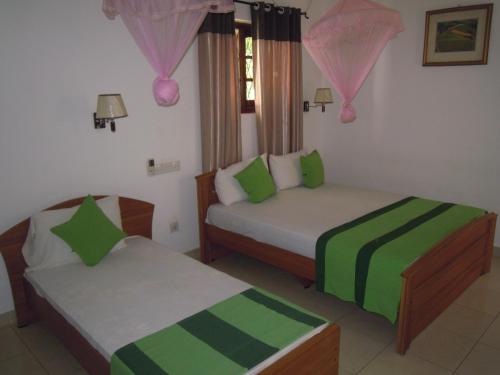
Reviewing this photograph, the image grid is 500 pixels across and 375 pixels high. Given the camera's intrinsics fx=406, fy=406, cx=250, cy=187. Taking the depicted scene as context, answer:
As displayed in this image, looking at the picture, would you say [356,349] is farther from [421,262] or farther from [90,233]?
[90,233]

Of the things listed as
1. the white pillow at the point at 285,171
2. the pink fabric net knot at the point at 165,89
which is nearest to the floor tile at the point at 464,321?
the white pillow at the point at 285,171

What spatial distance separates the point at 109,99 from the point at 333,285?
214 cm

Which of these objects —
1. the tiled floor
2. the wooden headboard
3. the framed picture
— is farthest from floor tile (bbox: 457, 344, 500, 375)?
the wooden headboard

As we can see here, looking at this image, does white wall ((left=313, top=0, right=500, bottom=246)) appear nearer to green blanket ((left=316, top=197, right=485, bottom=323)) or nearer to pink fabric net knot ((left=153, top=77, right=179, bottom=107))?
green blanket ((left=316, top=197, right=485, bottom=323))

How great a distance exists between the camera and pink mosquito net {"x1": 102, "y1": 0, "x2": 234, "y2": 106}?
2.76m

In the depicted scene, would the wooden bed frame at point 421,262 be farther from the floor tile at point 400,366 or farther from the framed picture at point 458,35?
the framed picture at point 458,35

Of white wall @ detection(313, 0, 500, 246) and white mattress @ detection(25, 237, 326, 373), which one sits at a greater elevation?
white wall @ detection(313, 0, 500, 246)

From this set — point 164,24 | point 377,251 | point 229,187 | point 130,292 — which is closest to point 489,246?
point 377,251

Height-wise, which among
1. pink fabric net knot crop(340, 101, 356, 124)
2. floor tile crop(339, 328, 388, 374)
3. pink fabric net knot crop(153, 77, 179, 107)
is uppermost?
pink fabric net knot crop(153, 77, 179, 107)

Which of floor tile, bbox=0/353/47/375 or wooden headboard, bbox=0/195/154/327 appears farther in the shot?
wooden headboard, bbox=0/195/154/327

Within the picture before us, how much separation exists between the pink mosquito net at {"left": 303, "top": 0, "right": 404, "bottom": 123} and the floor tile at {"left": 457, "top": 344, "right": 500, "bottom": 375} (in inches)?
98.8

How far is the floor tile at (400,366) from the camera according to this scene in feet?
8.22

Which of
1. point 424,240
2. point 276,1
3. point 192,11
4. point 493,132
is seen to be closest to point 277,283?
point 424,240

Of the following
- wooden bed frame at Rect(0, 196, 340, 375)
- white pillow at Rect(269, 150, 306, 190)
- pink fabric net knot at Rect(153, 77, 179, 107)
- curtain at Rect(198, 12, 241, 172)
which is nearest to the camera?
wooden bed frame at Rect(0, 196, 340, 375)
